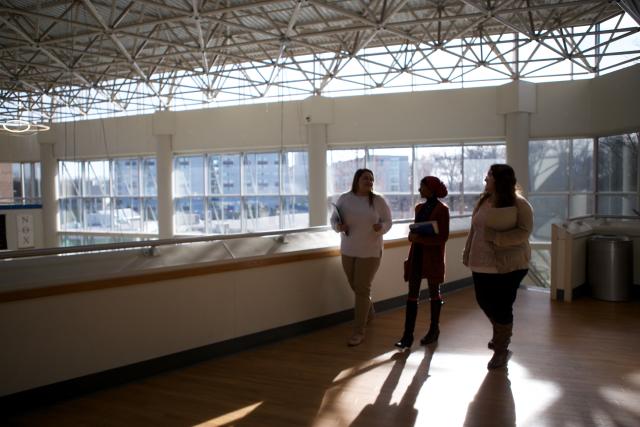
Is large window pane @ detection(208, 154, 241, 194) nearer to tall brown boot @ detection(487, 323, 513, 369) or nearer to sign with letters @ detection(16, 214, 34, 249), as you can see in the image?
sign with letters @ detection(16, 214, 34, 249)

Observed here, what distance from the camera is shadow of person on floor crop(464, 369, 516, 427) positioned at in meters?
3.12

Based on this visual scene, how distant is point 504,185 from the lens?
382 centimetres

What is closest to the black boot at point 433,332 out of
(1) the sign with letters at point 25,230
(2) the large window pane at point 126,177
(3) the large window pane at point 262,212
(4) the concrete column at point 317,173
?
(4) the concrete column at point 317,173

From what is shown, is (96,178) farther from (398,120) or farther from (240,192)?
(398,120)

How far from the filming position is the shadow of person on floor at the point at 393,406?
315 cm

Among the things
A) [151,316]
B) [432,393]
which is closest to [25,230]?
[151,316]

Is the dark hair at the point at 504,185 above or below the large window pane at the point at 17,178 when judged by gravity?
below

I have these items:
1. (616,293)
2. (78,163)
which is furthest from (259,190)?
(616,293)

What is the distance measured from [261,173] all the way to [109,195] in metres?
7.14

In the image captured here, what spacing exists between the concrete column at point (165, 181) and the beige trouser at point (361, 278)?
1388cm

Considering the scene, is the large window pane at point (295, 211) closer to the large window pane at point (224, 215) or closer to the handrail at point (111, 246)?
the large window pane at point (224, 215)

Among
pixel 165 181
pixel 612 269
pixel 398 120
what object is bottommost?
pixel 612 269

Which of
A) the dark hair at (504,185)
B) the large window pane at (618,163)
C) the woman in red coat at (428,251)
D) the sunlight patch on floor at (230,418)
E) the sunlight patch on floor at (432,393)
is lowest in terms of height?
the sunlight patch on floor at (432,393)

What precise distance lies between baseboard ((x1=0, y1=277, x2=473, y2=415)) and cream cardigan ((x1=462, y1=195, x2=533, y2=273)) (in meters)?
2.10
